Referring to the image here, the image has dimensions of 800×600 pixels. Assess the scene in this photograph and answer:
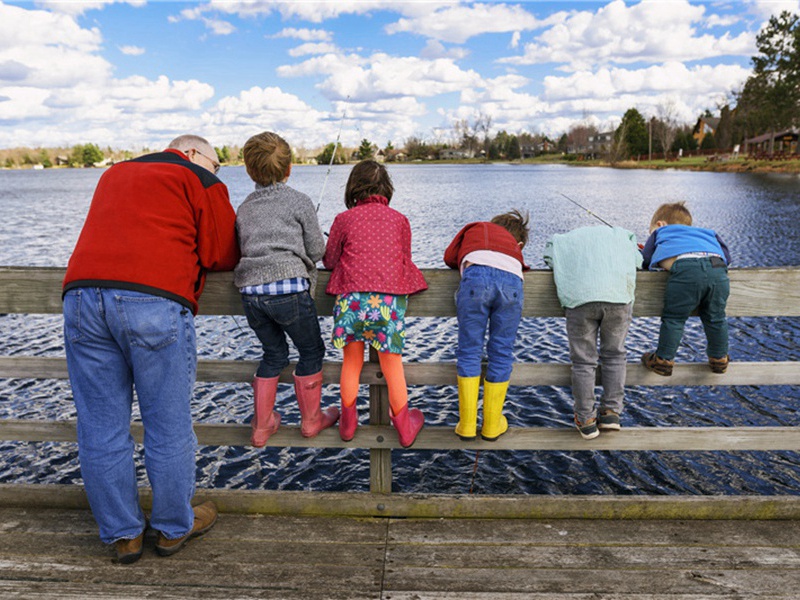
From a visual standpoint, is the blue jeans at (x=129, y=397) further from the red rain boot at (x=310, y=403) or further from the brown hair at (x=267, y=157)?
the brown hair at (x=267, y=157)

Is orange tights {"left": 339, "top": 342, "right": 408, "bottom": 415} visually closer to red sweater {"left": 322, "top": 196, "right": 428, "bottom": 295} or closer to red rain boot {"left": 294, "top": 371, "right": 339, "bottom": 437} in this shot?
red rain boot {"left": 294, "top": 371, "right": 339, "bottom": 437}

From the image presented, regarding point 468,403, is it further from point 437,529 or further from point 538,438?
point 437,529

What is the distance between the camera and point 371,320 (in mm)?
2785

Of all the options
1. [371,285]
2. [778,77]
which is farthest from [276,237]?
[778,77]

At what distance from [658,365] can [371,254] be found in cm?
150

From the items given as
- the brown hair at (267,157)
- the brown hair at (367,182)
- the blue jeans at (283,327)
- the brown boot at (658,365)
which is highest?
the brown hair at (267,157)

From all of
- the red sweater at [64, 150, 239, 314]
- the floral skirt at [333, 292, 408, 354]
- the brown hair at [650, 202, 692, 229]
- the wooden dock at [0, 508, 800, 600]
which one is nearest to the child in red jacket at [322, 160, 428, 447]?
the floral skirt at [333, 292, 408, 354]

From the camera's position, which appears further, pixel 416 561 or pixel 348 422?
pixel 348 422

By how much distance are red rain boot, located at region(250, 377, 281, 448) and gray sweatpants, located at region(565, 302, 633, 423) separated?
1.44 m

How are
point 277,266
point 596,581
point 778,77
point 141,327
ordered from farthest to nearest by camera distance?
point 778,77, point 277,266, point 596,581, point 141,327

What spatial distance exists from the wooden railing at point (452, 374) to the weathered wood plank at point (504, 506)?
21 mm

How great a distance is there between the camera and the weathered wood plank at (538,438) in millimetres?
3010

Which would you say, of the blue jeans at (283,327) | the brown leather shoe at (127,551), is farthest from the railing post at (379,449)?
the brown leather shoe at (127,551)

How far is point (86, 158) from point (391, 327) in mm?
186142
